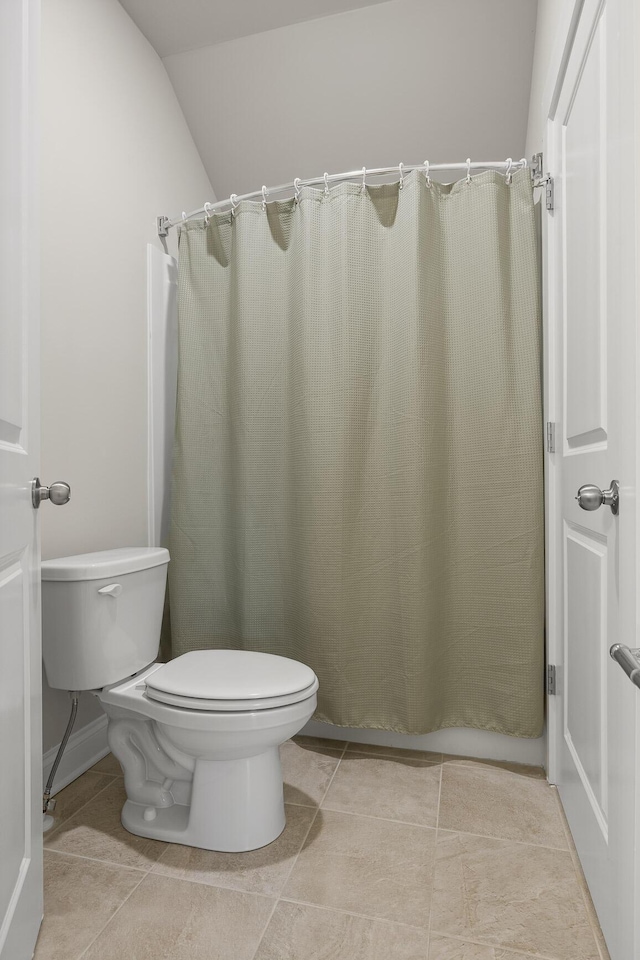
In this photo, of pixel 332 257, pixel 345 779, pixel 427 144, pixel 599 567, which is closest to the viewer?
pixel 599 567

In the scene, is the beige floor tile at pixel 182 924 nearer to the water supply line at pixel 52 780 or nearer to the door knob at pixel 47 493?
the water supply line at pixel 52 780

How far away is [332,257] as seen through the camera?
1.90 metres

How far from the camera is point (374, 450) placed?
1.89 metres

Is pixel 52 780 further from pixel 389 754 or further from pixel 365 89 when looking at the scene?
pixel 365 89

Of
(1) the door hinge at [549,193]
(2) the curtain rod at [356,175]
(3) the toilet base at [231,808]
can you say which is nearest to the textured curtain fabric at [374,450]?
(2) the curtain rod at [356,175]

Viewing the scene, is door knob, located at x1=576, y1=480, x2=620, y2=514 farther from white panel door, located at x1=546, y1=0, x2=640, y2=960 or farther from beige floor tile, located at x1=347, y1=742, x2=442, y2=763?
beige floor tile, located at x1=347, y1=742, x2=442, y2=763

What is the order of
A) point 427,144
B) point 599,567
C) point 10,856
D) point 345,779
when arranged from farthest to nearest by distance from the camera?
point 427,144 → point 345,779 → point 599,567 → point 10,856

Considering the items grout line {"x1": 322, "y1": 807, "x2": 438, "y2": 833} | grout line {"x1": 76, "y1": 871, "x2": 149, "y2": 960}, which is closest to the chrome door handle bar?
grout line {"x1": 322, "y1": 807, "x2": 438, "y2": 833}

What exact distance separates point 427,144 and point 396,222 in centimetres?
61

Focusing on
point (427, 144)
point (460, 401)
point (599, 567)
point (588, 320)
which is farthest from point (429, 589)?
point (427, 144)

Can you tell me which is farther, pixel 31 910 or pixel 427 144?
pixel 427 144

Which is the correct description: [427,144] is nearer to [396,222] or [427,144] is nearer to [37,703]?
[396,222]

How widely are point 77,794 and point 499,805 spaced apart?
1.16 metres

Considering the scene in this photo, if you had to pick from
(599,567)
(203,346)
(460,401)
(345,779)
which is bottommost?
(345,779)
